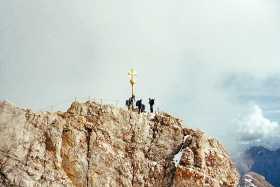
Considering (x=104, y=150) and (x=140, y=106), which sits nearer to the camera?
(x=104, y=150)

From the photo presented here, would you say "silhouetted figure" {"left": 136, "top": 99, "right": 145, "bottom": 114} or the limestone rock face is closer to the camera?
the limestone rock face

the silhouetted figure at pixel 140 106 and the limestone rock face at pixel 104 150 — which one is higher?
the silhouetted figure at pixel 140 106

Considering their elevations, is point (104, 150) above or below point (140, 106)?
below

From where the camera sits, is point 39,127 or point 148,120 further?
point 148,120

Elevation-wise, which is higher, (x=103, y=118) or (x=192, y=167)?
(x=103, y=118)

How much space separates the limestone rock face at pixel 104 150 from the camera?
75.2 m

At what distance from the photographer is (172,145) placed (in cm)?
8381

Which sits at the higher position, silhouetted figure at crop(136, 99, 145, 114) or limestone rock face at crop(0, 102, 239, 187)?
silhouetted figure at crop(136, 99, 145, 114)

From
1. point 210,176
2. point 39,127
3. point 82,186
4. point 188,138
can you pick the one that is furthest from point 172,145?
point 39,127

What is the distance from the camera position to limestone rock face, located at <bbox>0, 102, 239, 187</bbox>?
247 feet

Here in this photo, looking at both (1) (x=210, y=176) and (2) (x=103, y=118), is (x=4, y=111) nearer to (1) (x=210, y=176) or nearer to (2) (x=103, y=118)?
(2) (x=103, y=118)

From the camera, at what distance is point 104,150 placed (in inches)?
3167

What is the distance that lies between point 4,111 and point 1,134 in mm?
4255

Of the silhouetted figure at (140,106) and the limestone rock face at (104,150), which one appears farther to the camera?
the silhouetted figure at (140,106)
